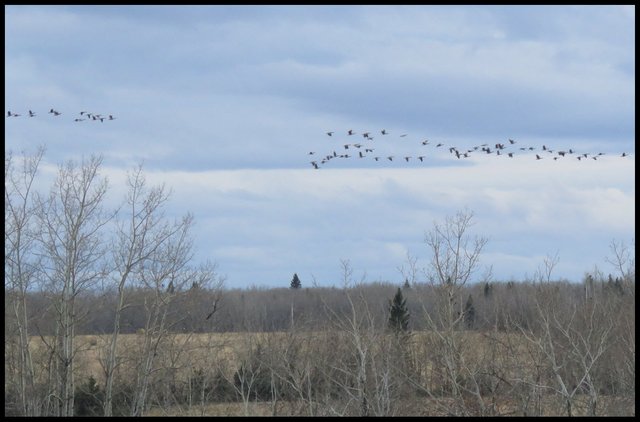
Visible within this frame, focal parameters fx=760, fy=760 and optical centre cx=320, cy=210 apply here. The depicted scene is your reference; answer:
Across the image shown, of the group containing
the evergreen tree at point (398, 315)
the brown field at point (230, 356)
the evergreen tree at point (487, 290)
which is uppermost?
the evergreen tree at point (487, 290)

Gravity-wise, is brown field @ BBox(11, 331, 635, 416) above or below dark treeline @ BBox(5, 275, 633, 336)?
below

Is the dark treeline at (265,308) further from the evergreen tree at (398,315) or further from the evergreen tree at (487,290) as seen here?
the evergreen tree at (398,315)

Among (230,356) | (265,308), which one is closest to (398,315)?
(265,308)

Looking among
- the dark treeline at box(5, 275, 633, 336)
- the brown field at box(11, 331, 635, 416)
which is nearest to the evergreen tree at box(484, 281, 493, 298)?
the dark treeline at box(5, 275, 633, 336)

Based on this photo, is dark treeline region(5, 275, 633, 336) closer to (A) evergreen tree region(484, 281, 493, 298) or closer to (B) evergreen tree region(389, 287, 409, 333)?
(A) evergreen tree region(484, 281, 493, 298)

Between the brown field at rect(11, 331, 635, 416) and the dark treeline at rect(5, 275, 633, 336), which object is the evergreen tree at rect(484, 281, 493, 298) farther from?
the brown field at rect(11, 331, 635, 416)

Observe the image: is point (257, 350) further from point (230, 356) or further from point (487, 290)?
point (487, 290)

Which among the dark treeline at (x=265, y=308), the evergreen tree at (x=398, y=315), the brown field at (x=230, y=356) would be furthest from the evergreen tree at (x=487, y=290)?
the brown field at (x=230, y=356)

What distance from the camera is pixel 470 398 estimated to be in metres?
27.6

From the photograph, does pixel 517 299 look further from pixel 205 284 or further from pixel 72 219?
pixel 72 219

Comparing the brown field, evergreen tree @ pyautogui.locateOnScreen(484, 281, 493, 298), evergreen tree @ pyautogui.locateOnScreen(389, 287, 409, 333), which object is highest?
evergreen tree @ pyautogui.locateOnScreen(484, 281, 493, 298)

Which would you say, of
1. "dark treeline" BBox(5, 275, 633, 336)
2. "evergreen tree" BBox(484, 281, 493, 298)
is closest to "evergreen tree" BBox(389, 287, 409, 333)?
"dark treeline" BBox(5, 275, 633, 336)

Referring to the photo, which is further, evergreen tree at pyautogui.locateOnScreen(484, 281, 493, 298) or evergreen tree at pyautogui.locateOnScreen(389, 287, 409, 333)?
evergreen tree at pyautogui.locateOnScreen(484, 281, 493, 298)

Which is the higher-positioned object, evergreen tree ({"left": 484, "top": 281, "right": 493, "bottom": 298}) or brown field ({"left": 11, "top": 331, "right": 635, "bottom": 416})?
evergreen tree ({"left": 484, "top": 281, "right": 493, "bottom": 298})
